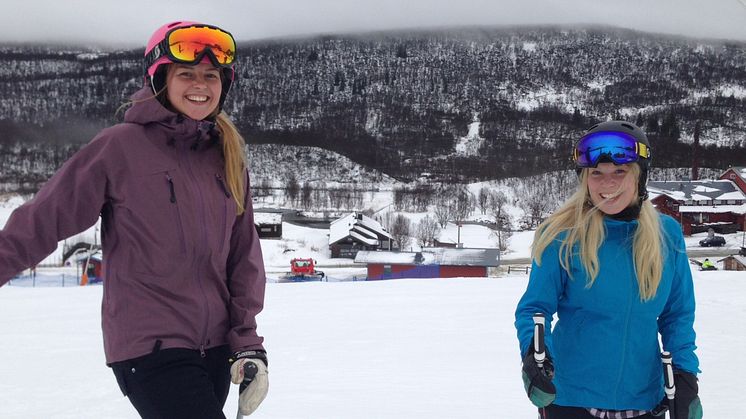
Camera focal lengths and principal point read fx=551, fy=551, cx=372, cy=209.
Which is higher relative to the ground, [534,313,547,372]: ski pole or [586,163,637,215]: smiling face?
[586,163,637,215]: smiling face

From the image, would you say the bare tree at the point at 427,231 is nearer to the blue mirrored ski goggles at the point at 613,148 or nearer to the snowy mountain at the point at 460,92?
the snowy mountain at the point at 460,92

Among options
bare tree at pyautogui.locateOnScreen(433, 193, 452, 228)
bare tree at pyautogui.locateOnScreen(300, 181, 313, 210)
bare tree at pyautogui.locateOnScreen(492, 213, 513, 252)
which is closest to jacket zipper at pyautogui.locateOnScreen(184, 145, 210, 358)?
bare tree at pyautogui.locateOnScreen(492, 213, 513, 252)

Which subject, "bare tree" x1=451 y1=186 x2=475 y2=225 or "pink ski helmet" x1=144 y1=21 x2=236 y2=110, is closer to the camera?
"pink ski helmet" x1=144 y1=21 x2=236 y2=110

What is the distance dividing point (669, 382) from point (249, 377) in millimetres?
1220

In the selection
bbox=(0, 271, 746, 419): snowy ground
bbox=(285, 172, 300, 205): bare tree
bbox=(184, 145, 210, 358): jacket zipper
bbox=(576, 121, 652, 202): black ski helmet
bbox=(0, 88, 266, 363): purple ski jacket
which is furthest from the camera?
bbox=(285, 172, 300, 205): bare tree

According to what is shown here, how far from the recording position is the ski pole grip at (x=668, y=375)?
1.61 metres

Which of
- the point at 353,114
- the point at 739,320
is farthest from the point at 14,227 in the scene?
the point at 353,114

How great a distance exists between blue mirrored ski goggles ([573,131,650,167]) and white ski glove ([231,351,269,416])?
1205 millimetres

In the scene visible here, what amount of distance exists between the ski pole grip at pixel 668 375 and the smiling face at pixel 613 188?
1.50 feet

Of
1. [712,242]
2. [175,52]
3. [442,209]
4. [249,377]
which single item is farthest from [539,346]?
[442,209]

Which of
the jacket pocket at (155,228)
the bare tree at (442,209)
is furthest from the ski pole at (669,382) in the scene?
the bare tree at (442,209)

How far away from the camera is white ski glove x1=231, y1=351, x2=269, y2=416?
5.09 feet

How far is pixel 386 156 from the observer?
10056 centimetres

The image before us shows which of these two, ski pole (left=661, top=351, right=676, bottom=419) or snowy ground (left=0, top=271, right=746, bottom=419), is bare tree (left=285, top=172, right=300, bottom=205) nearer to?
snowy ground (left=0, top=271, right=746, bottom=419)
